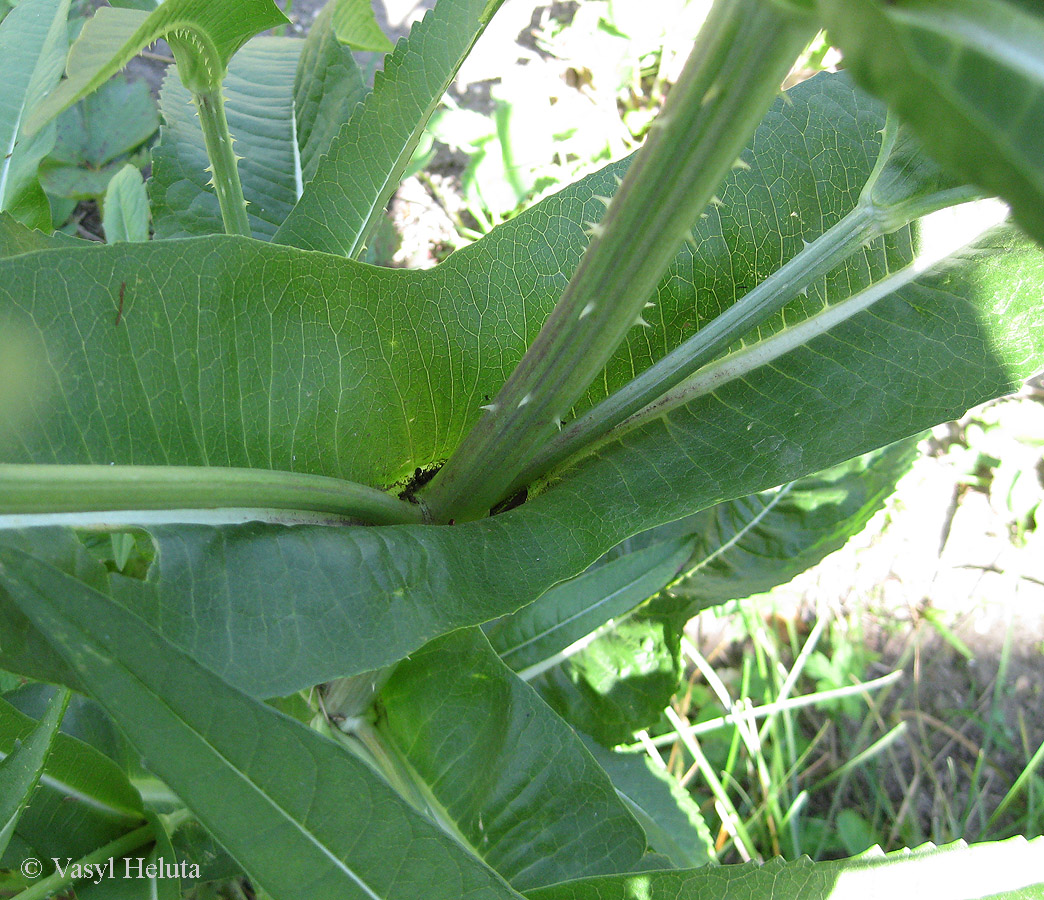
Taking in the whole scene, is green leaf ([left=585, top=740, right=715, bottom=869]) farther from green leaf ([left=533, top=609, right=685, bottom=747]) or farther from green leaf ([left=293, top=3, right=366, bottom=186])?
green leaf ([left=293, top=3, right=366, bottom=186])

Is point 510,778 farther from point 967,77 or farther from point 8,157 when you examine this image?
point 8,157

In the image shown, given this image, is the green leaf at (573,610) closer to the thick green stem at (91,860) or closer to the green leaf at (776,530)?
the green leaf at (776,530)

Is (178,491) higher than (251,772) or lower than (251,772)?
higher

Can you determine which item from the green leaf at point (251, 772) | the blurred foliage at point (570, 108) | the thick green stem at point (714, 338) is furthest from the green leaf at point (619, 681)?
the blurred foliage at point (570, 108)

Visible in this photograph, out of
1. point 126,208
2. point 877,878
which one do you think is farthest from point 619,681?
point 126,208

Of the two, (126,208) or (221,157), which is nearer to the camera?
(221,157)

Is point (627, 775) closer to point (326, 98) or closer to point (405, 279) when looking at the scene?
point (405, 279)

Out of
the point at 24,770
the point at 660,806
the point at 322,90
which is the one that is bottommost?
the point at 660,806
